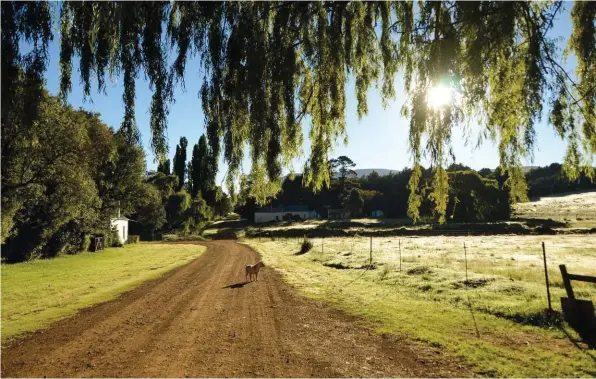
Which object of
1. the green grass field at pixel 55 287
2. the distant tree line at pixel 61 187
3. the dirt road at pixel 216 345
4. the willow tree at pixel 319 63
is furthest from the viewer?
the distant tree line at pixel 61 187

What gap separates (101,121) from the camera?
40.1 metres

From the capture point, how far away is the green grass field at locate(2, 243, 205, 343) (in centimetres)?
1156

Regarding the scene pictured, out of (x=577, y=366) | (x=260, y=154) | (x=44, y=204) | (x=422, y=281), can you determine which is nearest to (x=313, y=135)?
(x=260, y=154)

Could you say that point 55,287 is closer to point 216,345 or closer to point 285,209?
point 216,345

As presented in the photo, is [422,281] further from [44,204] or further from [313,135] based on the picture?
[44,204]

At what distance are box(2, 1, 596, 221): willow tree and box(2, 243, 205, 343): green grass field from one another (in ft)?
28.4

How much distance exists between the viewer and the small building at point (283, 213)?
99.3m

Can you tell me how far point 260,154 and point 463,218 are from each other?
68.7 metres

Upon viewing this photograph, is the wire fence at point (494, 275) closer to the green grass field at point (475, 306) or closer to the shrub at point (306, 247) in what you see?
the green grass field at point (475, 306)

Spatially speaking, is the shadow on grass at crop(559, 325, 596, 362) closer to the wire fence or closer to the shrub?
the wire fence

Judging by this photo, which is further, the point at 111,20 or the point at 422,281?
the point at 422,281

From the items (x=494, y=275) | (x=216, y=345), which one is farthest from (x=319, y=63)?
(x=494, y=275)

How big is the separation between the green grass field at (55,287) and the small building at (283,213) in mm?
71218

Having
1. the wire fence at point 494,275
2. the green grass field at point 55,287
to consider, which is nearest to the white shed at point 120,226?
the green grass field at point 55,287
